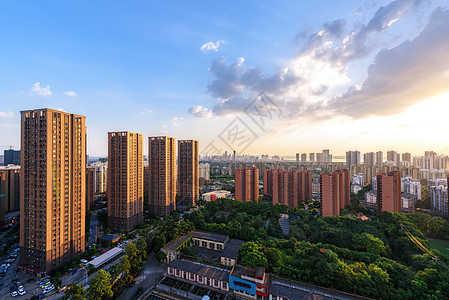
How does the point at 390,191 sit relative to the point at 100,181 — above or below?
above

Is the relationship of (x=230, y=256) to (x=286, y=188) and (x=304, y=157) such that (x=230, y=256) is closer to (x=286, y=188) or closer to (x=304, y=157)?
(x=286, y=188)

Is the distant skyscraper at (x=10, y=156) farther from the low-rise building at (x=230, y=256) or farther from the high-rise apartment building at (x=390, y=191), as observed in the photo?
the high-rise apartment building at (x=390, y=191)

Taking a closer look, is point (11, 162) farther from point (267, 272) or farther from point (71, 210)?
point (267, 272)

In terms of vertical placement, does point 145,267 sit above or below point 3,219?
below

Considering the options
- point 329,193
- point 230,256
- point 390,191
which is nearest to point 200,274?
point 230,256

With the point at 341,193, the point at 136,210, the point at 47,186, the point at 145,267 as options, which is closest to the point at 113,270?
the point at 145,267

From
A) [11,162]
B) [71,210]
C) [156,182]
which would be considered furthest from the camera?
[11,162]

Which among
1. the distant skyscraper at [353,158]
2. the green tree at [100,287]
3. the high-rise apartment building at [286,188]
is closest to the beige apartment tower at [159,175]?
the green tree at [100,287]
